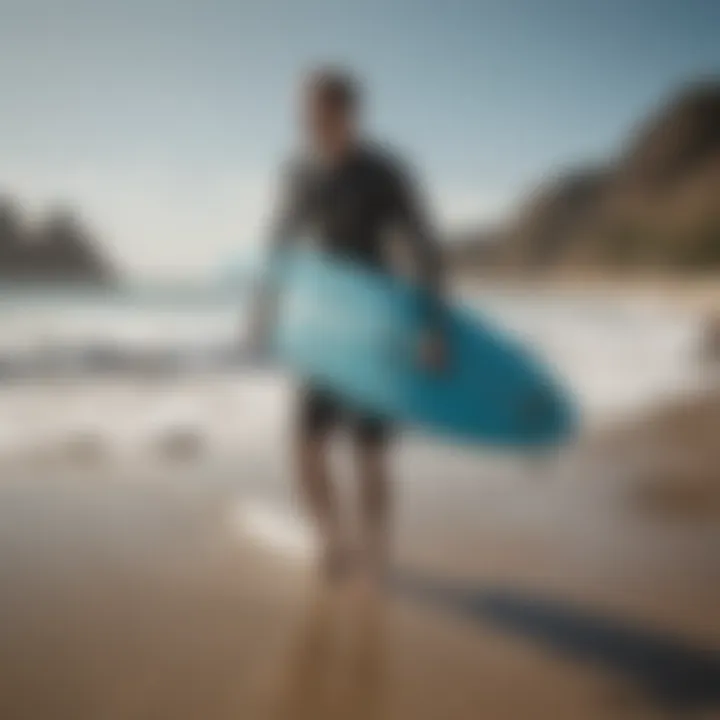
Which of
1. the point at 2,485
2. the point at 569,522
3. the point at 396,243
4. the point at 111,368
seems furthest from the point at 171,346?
the point at 569,522

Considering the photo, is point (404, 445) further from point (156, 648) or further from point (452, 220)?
point (156, 648)

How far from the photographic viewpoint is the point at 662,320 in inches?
86.9

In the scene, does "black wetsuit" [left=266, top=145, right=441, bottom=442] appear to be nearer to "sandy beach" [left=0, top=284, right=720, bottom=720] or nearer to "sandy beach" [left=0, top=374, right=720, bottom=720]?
"sandy beach" [left=0, top=284, right=720, bottom=720]

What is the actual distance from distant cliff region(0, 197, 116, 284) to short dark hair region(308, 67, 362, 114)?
0.55m

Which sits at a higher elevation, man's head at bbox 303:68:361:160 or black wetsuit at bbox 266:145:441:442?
man's head at bbox 303:68:361:160

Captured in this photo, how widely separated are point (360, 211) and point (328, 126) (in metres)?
0.17

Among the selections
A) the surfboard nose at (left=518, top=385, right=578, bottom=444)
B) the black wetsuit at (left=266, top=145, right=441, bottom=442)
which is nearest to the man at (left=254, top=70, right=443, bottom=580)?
the black wetsuit at (left=266, top=145, right=441, bottom=442)

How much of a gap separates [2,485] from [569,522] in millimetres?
1174

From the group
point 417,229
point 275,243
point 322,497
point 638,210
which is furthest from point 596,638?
point 638,210

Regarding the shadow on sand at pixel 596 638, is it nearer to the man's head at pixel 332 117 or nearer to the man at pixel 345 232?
the man at pixel 345 232

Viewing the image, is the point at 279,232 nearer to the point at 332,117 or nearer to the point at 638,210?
the point at 332,117

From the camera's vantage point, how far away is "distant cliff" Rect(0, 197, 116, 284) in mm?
1570

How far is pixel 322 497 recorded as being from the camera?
1.53m

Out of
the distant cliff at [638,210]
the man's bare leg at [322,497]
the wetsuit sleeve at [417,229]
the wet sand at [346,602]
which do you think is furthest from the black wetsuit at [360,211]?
the wet sand at [346,602]
